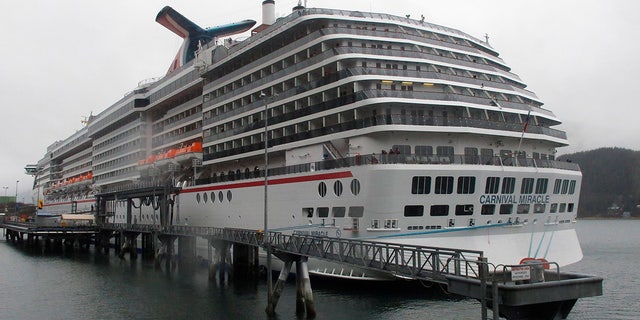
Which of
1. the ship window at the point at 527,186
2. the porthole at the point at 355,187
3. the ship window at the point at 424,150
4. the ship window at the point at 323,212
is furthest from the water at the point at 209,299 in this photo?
the ship window at the point at 424,150

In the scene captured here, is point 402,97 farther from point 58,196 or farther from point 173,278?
point 58,196

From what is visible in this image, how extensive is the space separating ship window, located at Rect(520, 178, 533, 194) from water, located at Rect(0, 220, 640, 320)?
703 centimetres

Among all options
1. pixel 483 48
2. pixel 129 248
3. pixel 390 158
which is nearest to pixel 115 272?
pixel 129 248

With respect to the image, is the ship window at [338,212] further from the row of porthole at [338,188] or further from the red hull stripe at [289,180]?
the red hull stripe at [289,180]

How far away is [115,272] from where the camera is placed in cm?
4797

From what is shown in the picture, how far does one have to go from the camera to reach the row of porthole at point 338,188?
111ft

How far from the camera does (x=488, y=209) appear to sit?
1344 inches

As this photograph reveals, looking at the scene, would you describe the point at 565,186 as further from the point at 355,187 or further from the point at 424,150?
the point at 355,187

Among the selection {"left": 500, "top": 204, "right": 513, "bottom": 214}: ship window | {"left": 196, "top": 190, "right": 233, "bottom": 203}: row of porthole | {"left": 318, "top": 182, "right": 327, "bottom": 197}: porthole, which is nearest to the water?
{"left": 318, "top": 182, "right": 327, "bottom": 197}: porthole

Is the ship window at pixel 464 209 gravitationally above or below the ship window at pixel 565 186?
below

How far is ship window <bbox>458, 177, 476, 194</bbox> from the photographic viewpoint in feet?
109

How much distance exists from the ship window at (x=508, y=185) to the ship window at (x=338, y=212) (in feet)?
31.6

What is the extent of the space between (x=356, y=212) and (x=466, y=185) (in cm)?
652

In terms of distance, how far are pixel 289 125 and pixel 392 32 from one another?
32.8 ft
